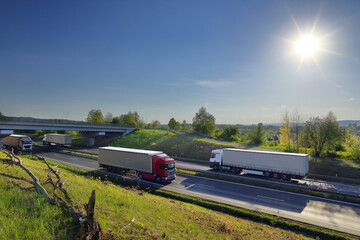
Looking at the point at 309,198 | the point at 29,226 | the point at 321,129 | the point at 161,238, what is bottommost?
the point at 309,198

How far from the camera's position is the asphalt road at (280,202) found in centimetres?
1680

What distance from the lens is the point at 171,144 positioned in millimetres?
57094

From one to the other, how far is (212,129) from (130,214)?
79.0m

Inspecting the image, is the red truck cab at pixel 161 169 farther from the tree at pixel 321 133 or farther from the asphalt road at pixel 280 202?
the tree at pixel 321 133

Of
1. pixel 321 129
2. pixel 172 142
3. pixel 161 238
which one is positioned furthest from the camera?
pixel 172 142

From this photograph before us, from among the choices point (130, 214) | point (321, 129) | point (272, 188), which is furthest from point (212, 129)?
point (130, 214)

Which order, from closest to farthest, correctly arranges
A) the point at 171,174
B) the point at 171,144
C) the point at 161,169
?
the point at 161,169
the point at 171,174
the point at 171,144

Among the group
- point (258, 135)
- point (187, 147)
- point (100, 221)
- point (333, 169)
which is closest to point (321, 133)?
point (333, 169)

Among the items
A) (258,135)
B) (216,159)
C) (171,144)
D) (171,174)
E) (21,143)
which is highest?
(258,135)

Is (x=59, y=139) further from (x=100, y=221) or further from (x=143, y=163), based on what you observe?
(x=100, y=221)

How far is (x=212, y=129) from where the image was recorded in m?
85.9

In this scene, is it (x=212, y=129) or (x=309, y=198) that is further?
(x=212, y=129)

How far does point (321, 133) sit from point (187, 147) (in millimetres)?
30519

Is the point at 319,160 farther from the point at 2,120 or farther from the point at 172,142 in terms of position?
the point at 2,120
